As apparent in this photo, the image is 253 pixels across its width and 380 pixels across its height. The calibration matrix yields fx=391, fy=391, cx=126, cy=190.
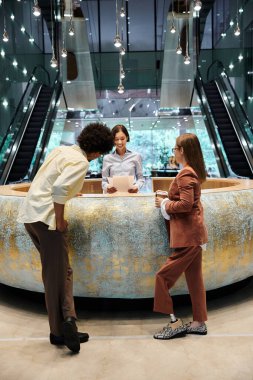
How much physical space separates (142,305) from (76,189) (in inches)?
58.2

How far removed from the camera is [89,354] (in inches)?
101

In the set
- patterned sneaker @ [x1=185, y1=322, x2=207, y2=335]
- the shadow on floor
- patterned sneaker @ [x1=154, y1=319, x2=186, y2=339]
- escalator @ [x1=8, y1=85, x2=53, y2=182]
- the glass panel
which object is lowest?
the glass panel

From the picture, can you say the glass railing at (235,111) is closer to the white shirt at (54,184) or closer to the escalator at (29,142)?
the escalator at (29,142)

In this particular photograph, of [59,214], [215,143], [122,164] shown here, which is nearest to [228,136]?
[215,143]

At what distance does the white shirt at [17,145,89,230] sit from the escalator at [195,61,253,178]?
7373mm

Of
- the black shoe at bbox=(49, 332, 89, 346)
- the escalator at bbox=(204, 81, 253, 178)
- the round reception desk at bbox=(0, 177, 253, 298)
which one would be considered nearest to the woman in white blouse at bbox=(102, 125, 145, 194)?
the round reception desk at bbox=(0, 177, 253, 298)

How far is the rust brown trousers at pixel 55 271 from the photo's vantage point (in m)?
2.55

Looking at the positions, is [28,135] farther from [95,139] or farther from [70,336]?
[70,336]

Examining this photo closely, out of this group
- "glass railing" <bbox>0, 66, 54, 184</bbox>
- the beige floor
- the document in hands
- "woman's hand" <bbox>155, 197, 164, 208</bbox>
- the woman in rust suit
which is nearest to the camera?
the beige floor

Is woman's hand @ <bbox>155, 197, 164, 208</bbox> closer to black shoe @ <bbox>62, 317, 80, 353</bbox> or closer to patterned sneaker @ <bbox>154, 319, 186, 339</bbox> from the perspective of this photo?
patterned sneaker @ <bbox>154, 319, 186, 339</bbox>

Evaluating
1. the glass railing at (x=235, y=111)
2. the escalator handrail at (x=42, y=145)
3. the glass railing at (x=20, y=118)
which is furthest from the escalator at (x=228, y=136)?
the glass railing at (x=20, y=118)

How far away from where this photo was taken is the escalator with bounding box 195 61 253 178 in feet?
33.1

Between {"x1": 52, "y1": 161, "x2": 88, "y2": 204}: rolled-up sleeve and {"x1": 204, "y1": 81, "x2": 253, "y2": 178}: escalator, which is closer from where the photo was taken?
{"x1": 52, "y1": 161, "x2": 88, "y2": 204}: rolled-up sleeve

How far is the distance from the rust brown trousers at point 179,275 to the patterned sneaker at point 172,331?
0.12 meters
